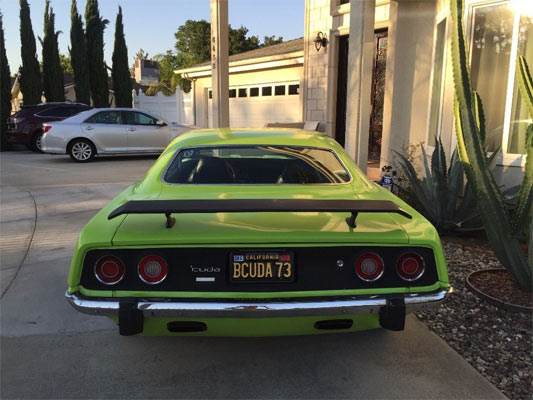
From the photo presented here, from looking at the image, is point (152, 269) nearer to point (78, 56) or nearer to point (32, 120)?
point (32, 120)

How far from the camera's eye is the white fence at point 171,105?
21.7 m

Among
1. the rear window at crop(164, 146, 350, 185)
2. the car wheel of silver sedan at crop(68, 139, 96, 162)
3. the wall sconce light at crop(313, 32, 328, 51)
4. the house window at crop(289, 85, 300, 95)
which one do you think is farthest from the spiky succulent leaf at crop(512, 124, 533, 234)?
the car wheel of silver sedan at crop(68, 139, 96, 162)

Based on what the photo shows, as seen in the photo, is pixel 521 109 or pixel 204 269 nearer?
pixel 204 269

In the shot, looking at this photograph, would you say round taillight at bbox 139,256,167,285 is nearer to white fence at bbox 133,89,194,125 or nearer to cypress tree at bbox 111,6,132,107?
white fence at bbox 133,89,194,125

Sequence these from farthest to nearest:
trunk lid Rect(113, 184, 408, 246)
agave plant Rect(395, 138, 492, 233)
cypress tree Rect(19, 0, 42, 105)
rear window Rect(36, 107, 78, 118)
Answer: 1. cypress tree Rect(19, 0, 42, 105)
2. rear window Rect(36, 107, 78, 118)
3. agave plant Rect(395, 138, 492, 233)
4. trunk lid Rect(113, 184, 408, 246)

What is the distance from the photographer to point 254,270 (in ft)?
7.84

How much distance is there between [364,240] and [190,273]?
37.5 inches

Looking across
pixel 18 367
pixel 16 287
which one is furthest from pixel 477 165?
pixel 16 287

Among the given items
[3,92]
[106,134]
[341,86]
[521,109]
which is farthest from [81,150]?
[521,109]

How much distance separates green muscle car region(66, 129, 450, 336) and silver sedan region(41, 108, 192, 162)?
1091 centimetres

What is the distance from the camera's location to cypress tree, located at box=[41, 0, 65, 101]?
19812 millimetres

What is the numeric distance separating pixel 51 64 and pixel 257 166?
19.7 m

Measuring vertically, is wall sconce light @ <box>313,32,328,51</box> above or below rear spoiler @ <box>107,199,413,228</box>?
above

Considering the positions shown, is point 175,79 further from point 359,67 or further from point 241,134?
point 241,134
